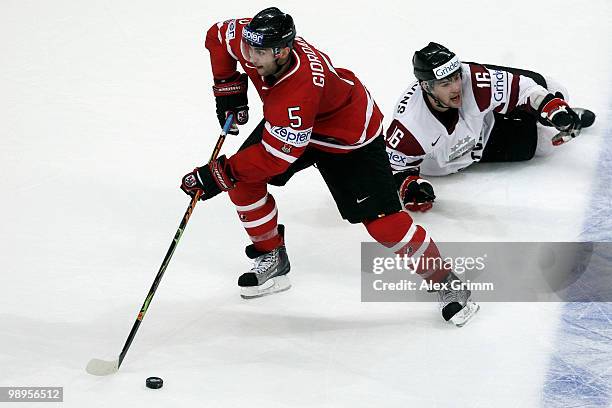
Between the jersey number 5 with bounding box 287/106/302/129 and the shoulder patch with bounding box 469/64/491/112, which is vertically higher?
the jersey number 5 with bounding box 287/106/302/129

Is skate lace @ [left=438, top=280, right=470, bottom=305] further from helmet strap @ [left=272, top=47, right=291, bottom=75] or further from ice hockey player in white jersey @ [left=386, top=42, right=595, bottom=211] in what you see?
helmet strap @ [left=272, top=47, right=291, bottom=75]

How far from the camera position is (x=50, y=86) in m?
5.83

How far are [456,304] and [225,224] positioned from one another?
1226mm

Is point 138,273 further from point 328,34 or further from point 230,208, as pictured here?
point 328,34

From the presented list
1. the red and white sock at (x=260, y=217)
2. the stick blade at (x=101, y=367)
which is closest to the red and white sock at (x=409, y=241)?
the red and white sock at (x=260, y=217)

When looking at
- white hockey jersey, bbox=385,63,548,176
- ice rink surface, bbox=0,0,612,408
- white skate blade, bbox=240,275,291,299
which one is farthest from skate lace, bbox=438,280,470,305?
white hockey jersey, bbox=385,63,548,176

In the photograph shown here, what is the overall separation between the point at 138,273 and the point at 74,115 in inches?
57.6

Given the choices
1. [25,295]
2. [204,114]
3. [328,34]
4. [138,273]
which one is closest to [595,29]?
[328,34]

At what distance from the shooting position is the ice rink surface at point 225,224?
12.5 ft

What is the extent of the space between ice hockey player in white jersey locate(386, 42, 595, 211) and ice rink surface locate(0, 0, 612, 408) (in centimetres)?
16

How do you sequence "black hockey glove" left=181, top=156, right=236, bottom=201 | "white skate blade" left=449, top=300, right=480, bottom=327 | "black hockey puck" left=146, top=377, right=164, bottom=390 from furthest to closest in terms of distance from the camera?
"white skate blade" left=449, top=300, right=480, bottom=327 → "black hockey glove" left=181, top=156, right=236, bottom=201 → "black hockey puck" left=146, top=377, right=164, bottom=390

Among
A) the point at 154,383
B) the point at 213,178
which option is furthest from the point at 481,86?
the point at 154,383

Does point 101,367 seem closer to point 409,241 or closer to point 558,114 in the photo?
point 409,241

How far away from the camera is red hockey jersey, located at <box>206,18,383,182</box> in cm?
377
